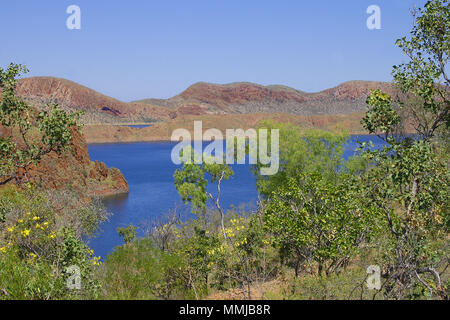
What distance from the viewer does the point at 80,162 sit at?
9319 cm

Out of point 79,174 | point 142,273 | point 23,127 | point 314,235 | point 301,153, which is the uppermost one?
point 23,127

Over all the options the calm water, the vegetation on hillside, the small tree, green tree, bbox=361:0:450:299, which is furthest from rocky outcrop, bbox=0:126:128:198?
green tree, bbox=361:0:450:299

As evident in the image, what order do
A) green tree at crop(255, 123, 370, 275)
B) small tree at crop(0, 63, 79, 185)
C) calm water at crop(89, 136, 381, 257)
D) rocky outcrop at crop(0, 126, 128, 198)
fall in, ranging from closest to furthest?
small tree at crop(0, 63, 79, 185)
green tree at crop(255, 123, 370, 275)
calm water at crop(89, 136, 381, 257)
rocky outcrop at crop(0, 126, 128, 198)

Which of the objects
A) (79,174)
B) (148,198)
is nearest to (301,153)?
(148,198)

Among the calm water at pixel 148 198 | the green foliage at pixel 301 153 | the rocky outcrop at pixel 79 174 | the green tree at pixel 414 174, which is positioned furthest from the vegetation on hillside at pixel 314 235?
the rocky outcrop at pixel 79 174

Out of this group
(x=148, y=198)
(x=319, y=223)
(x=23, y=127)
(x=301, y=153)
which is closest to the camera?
(x=23, y=127)

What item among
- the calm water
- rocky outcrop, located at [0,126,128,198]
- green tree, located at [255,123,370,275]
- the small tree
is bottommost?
the calm water

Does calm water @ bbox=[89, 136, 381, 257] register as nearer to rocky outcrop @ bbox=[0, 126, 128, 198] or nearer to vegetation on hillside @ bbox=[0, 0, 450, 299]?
rocky outcrop @ bbox=[0, 126, 128, 198]

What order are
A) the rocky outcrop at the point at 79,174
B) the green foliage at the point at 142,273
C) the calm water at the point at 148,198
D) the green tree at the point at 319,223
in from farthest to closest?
the rocky outcrop at the point at 79,174 → the calm water at the point at 148,198 → the green foliage at the point at 142,273 → the green tree at the point at 319,223

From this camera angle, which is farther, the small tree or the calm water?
the calm water

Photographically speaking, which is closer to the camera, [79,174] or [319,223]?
[319,223]

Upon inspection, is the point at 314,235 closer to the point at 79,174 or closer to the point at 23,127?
the point at 23,127

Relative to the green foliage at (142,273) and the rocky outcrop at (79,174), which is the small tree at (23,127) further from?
the rocky outcrop at (79,174)
